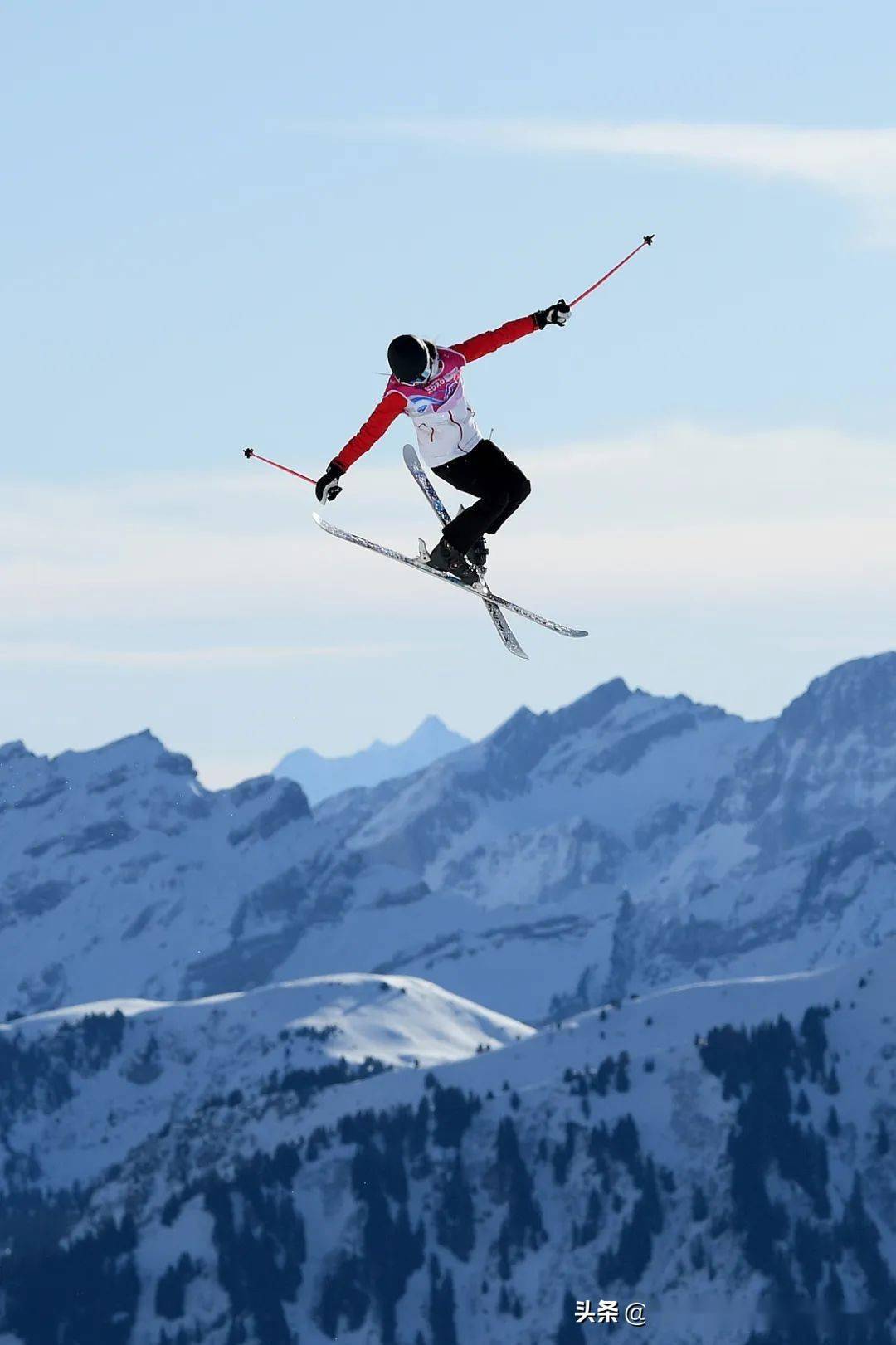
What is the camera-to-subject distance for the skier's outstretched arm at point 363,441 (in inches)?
1272

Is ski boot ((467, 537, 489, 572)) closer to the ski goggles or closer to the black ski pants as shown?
the black ski pants

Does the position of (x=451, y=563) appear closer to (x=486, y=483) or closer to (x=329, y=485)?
(x=486, y=483)

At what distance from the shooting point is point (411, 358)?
31.6 metres

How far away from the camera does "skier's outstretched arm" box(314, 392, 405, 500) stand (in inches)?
1272

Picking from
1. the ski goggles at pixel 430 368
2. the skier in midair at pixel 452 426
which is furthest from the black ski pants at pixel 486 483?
the ski goggles at pixel 430 368

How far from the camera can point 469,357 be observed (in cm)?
3266

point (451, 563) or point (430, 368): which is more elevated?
point (430, 368)

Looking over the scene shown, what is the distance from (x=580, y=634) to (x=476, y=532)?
226 cm

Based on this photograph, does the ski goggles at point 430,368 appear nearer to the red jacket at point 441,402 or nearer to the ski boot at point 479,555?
the red jacket at point 441,402

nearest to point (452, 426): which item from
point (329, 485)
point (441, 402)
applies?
point (441, 402)

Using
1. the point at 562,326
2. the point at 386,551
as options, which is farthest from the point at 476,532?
the point at 562,326

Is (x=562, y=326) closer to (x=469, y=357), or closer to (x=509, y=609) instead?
(x=469, y=357)

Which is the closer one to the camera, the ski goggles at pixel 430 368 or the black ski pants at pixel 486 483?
the ski goggles at pixel 430 368

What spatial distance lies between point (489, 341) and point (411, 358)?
1.53 meters
